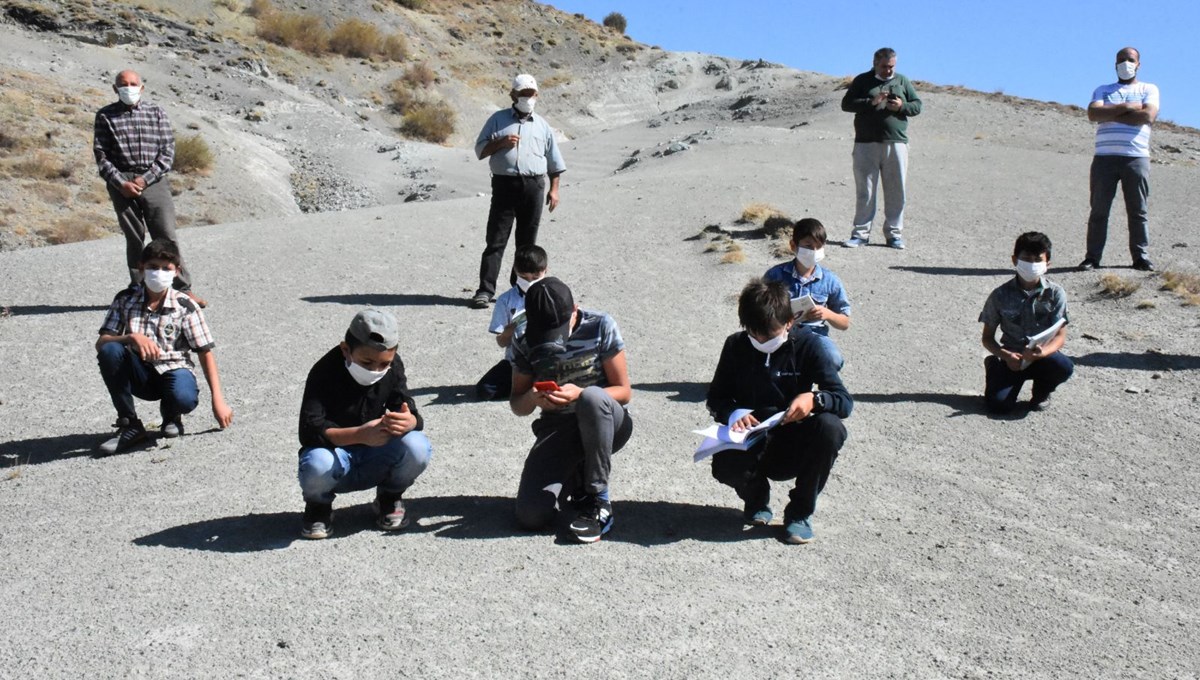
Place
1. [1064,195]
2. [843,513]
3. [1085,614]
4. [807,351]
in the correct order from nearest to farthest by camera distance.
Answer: [1085,614]
[807,351]
[843,513]
[1064,195]

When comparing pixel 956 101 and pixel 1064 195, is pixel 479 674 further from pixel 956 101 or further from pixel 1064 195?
pixel 956 101

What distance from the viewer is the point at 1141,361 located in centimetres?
910

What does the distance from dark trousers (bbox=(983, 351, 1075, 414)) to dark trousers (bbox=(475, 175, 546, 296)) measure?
431 centimetres

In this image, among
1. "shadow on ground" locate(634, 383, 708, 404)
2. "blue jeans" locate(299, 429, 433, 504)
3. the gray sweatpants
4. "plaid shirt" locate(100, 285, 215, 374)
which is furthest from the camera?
the gray sweatpants

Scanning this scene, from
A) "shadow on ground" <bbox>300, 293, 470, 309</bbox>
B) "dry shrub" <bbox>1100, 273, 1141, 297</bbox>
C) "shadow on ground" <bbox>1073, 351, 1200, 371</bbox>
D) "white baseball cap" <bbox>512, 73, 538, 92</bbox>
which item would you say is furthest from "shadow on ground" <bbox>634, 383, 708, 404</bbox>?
"dry shrub" <bbox>1100, 273, 1141, 297</bbox>

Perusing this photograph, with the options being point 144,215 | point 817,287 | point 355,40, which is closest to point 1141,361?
point 817,287

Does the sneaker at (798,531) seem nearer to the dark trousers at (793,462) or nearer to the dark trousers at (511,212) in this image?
the dark trousers at (793,462)

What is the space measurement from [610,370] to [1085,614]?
223 centimetres

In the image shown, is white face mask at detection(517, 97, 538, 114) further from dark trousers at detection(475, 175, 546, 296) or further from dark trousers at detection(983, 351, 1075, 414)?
dark trousers at detection(983, 351, 1075, 414)

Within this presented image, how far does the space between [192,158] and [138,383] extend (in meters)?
18.7

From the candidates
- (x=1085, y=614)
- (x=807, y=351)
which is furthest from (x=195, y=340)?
(x=1085, y=614)

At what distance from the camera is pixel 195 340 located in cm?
686

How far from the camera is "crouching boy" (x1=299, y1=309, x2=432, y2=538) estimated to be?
4.91 m

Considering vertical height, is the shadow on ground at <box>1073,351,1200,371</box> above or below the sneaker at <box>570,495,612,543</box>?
above
